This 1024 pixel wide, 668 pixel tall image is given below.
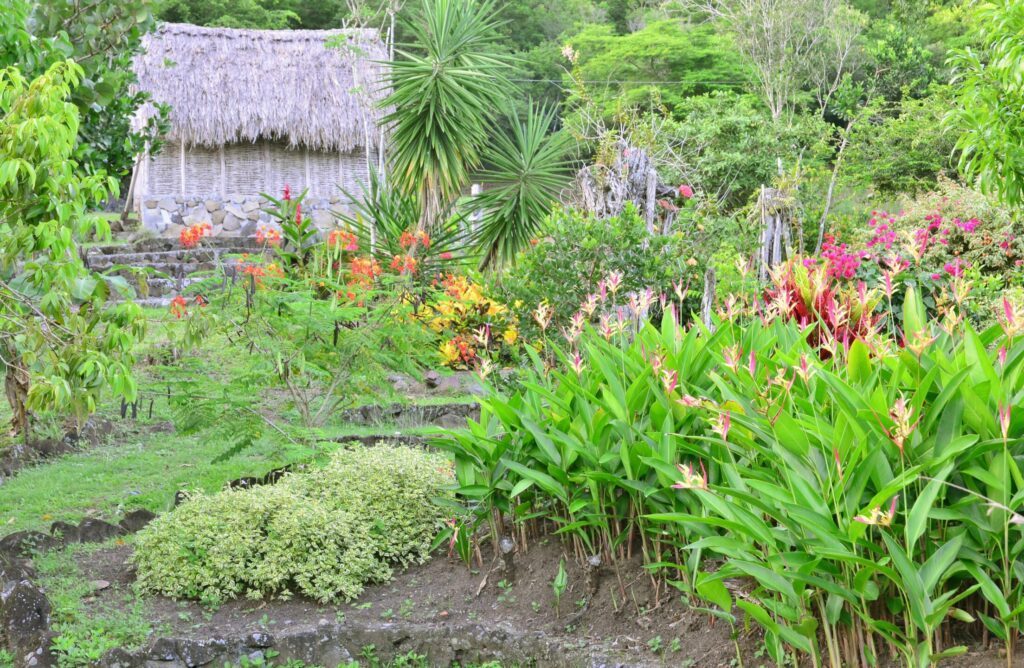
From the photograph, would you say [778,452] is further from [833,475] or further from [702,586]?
[702,586]

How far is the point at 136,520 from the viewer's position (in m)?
5.57

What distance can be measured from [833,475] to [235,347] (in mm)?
3925

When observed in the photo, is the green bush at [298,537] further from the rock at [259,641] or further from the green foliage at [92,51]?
the green foliage at [92,51]

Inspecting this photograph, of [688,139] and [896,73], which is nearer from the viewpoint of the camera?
[688,139]

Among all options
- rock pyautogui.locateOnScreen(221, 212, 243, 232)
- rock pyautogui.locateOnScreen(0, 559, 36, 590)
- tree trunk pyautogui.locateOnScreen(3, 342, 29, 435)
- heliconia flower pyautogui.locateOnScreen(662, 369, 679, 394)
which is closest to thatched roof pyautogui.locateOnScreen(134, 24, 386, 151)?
rock pyautogui.locateOnScreen(221, 212, 243, 232)

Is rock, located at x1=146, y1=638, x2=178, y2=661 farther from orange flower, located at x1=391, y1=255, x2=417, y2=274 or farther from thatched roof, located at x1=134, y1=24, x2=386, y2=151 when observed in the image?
thatched roof, located at x1=134, y1=24, x2=386, y2=151

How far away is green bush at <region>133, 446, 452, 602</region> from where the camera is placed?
176 inches

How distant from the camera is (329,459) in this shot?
5.39 meters

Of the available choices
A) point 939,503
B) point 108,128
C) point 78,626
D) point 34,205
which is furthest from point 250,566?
point 108,128

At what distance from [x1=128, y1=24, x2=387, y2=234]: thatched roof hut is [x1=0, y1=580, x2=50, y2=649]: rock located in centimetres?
1539

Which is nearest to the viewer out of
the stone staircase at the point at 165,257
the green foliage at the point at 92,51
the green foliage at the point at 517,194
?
the green foliage at the point at 92,51

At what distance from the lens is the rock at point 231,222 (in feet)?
65.2

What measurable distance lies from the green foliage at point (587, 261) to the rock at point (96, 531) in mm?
3401

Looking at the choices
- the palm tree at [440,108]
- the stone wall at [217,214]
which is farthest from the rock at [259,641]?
the stone wall at [217,214]
